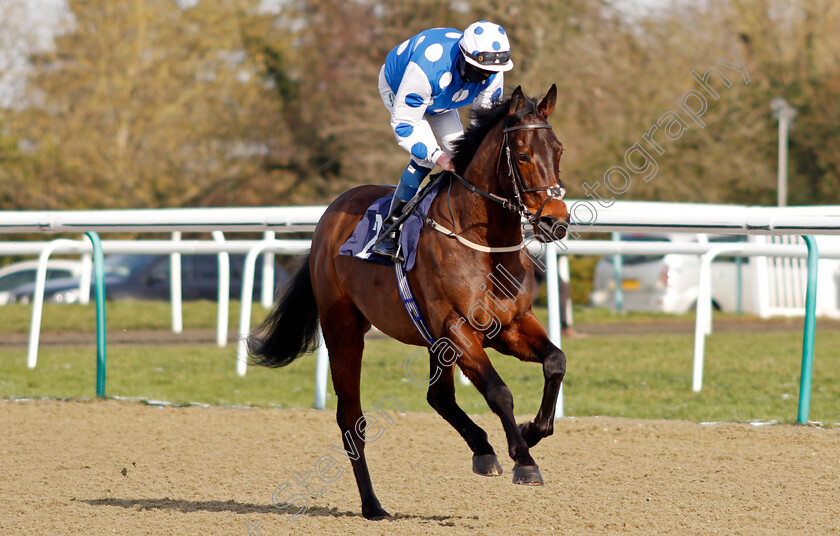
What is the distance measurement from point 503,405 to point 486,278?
53 centimetres

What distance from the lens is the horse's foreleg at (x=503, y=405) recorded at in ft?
12.1

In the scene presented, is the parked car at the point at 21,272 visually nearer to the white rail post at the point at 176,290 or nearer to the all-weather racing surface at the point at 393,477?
the white rail post at the point at 176,290

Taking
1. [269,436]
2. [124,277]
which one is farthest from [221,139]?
[269,436]

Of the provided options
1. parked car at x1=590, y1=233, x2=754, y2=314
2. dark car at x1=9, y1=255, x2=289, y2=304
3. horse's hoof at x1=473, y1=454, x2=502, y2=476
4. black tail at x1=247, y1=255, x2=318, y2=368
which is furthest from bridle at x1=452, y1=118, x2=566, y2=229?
dark car at x1=9, y1=255, x2=289, y2=304

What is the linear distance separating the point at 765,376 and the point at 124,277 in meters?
10.9

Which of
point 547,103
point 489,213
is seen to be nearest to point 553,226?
point 489,213

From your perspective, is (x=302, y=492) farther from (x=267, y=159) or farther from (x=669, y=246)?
(x=267, y=159)

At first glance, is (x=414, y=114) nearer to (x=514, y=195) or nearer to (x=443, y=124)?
(x=443, y=124)

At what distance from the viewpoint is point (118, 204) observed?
2294 cm

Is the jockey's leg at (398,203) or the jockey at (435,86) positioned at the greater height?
the jockey at (435,86)

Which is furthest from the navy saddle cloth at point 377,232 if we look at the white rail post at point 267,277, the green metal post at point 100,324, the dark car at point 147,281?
the dark car at point 147,281

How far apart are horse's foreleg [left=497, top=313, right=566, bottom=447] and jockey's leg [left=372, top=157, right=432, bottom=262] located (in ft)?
2.28

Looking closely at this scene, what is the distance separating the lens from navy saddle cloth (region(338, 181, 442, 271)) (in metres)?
4.35

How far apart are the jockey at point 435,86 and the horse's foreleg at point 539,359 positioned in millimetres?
675
